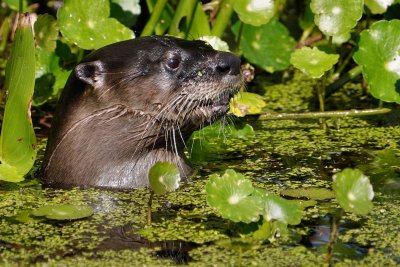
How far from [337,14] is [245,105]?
23.1 inches

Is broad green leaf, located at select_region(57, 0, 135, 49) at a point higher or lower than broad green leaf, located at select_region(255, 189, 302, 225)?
higher

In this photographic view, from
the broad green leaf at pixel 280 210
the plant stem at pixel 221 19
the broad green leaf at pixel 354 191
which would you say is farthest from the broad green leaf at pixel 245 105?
the broad green leaf at pixel 354 191

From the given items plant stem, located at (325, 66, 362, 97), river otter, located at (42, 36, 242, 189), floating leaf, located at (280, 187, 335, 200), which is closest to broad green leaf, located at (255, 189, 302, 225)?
floating leaf, located at (280, 187, 335, 200)

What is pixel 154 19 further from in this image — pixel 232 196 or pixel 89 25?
pixel 232 196

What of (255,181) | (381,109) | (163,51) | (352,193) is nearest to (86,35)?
(163,51)

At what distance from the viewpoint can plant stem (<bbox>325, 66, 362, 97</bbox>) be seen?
5.50 m

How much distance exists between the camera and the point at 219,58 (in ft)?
14.0

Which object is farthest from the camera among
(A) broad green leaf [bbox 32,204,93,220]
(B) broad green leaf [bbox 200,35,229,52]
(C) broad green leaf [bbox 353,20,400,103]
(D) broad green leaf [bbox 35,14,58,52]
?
(B) broad green leaf [bbox 200,35,229,52]

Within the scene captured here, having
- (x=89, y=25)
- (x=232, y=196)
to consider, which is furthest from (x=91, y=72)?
(x=232, y=196)

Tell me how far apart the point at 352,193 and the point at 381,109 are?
176 centimetres

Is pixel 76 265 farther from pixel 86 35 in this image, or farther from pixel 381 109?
pixel 381 109

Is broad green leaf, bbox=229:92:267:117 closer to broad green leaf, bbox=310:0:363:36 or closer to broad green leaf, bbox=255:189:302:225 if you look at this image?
broad green leaf, bbox=310:0:363:36

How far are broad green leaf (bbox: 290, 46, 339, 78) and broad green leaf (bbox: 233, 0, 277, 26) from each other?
0.27m

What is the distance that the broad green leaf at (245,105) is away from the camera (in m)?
5.08
